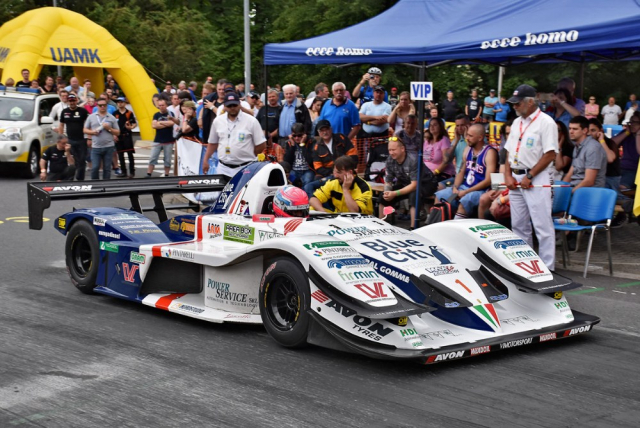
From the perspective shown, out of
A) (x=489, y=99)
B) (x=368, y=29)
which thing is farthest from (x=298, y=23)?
(x=368, y=29)

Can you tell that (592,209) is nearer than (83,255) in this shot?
No

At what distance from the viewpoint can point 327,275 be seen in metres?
6.21

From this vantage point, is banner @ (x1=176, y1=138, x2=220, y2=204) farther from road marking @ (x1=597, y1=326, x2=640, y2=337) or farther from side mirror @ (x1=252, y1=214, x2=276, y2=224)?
road marking @ (x1=597, y1=326, x2=640, y2=337)

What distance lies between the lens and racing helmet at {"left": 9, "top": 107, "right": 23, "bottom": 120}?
1839cm

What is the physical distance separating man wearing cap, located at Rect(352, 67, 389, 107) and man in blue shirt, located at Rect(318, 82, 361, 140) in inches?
43.2

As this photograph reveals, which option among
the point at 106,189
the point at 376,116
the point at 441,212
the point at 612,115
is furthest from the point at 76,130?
the point at 612,115

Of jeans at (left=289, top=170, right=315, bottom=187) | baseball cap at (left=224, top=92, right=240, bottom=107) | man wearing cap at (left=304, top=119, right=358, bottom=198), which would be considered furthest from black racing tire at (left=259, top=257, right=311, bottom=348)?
jeans at (left=289, top=170, right=315, bottom=187)

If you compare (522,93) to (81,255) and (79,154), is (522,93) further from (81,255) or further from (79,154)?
(79,154)

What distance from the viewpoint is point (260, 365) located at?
6.18 m

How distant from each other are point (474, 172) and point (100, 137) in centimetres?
858

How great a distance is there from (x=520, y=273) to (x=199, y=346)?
257 centimetres

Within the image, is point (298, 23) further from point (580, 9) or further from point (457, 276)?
point (457, 276)

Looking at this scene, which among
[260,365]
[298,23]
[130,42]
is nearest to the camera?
[260,365]

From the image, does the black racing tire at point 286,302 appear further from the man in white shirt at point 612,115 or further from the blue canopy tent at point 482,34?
the man in white shirt at point 612,115
